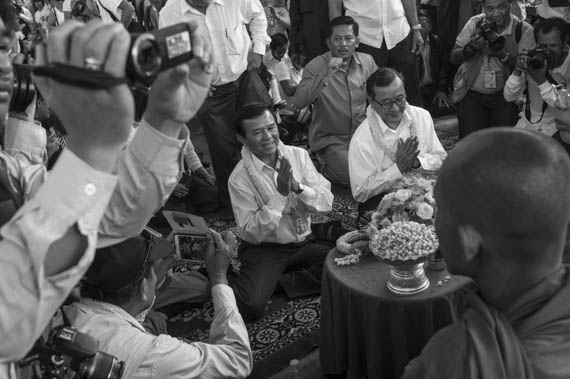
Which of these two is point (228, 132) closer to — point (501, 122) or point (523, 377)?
point (501, 122)

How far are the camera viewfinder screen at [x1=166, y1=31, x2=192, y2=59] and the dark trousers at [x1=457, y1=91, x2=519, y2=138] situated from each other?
4162 millimetres

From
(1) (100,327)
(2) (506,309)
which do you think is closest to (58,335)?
(1) (100,327)

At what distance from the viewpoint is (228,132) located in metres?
4.68

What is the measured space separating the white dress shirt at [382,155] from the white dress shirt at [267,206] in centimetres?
23

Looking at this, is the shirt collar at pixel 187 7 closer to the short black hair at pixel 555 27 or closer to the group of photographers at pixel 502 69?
the group of photographers at pixel 502 69

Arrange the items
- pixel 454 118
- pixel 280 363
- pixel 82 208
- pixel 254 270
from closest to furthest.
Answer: pixel 82 208 < pixel 280 363 < pixel 254 270 < pixel 454 118

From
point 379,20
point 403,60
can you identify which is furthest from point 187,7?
point 403,60

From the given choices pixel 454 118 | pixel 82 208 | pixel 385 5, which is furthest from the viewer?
pixel 454 118

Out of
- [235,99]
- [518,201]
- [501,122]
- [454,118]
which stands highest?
[518,201]

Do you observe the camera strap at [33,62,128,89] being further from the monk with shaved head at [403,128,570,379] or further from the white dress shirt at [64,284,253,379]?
the white dress shirt at [64,284,253,379]

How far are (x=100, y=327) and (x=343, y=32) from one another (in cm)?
328

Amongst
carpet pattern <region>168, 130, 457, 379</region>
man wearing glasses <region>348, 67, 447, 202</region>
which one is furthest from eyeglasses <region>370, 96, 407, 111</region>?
carpet pattern <region>168, 130, 457, 379</region>

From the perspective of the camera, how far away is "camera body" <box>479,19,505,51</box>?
4.50 metres

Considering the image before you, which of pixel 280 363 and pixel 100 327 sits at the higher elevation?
pixel 100 327
